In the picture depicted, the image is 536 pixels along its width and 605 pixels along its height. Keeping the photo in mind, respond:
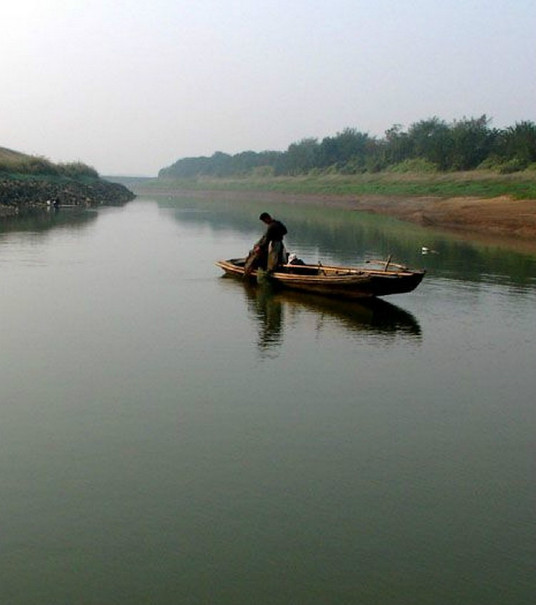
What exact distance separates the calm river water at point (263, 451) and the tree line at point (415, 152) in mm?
49868

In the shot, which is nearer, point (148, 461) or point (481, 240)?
point (148, 461)

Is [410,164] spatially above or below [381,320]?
above

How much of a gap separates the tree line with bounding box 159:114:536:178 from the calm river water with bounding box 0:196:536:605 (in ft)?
164

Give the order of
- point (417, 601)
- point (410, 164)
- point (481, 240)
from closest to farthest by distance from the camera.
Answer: point (417, 601)
point (481, 240)
point (410, 164)

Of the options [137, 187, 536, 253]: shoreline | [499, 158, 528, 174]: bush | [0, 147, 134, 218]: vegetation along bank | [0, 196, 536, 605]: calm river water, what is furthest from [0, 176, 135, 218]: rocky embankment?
[0, 196, 536, 605]: calm river water

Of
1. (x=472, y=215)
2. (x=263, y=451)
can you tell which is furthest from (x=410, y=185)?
(x=263, y=451)

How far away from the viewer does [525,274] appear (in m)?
25.7

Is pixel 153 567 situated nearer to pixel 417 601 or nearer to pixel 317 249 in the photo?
pixel 417 601

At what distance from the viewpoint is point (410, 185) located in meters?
72.8

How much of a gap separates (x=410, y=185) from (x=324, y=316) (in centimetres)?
5780

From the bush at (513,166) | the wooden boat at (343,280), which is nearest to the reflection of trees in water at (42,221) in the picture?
the wooden boat at (343,280)

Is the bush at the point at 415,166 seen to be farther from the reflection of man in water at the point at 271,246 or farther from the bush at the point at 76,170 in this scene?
the reflection of man in water at the point at 271,246

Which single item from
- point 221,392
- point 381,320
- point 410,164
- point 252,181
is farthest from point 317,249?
point 252,181

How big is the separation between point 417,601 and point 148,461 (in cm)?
363
